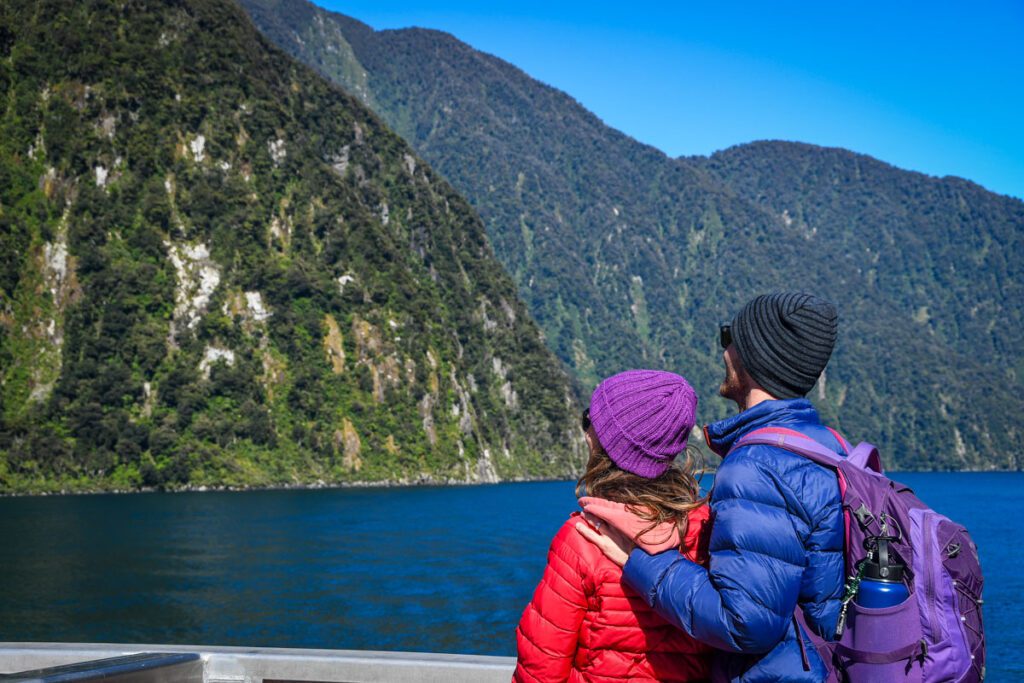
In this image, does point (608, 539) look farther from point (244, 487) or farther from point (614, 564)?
point (244, 487)

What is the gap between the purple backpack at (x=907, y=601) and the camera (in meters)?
2.70

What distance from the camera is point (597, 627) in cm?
306

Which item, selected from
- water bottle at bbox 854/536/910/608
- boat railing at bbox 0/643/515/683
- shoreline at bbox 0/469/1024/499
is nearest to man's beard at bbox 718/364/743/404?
water bottle at bbox 854/536/910/608

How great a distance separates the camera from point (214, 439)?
397 feet

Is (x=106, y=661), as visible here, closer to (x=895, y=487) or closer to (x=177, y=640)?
(x=895, y=487)

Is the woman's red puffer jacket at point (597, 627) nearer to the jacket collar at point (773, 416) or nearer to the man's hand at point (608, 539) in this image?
the man's hand at point (608, 539)

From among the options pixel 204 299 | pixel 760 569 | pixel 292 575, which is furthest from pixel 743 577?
pixel 204 299

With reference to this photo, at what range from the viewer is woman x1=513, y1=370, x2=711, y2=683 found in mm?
3014

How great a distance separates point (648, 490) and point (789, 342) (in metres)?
0.65

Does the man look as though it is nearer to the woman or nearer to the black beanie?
the woman

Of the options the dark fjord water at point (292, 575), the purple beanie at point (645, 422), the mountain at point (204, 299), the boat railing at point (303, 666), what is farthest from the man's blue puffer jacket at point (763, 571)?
the mountain at point (204, 299)

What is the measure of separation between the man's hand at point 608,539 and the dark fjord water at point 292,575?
2980cm

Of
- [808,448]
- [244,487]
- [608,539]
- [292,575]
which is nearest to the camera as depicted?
[808,448]

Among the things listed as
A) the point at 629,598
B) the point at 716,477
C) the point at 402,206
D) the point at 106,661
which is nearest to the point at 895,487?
the point at 716,477
